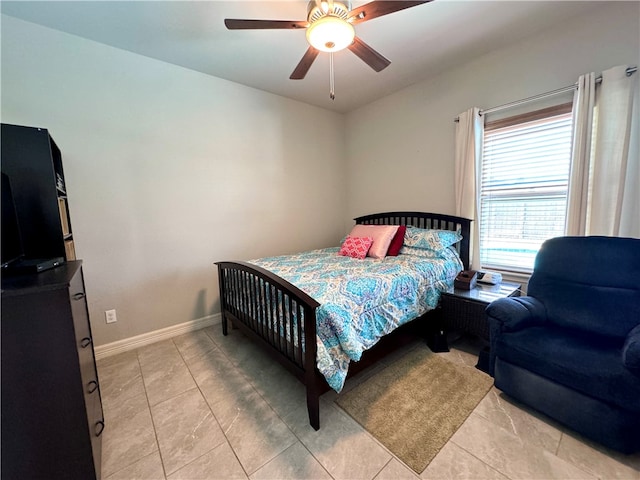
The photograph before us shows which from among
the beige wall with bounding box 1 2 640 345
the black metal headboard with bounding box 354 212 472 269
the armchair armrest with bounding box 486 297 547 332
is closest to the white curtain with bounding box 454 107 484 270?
the black metal headboard with bounding box 354 212 472 269

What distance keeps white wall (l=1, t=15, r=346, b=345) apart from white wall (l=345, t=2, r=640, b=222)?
104 centimetres

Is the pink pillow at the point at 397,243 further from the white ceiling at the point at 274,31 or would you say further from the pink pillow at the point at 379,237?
the white ceiling at the point at 274,31

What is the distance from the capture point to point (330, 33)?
1.58 m

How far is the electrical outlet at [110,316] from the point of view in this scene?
8.03 feet

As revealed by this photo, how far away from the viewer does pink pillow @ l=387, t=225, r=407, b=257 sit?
2861mm

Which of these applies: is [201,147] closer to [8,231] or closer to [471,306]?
[8,231]

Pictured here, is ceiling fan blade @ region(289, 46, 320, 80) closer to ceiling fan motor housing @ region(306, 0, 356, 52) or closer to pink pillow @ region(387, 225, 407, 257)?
ceiling fan motor housing @ region(306, 0, 356, 52)

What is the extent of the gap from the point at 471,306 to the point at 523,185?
4.31 ft

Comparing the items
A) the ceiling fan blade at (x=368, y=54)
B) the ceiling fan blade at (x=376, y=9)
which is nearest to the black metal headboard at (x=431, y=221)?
the ceiling fan blade at (x=368, y=54)

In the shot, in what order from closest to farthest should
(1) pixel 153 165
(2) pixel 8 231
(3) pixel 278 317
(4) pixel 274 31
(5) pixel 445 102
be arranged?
(2) pixel 8 231, (3) pixel 278 317, (4) pixel 274 31, (1) pixel 153 165, (5) pixel 445 102

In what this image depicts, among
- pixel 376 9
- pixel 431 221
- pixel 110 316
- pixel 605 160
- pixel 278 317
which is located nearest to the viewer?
pixel 376 9

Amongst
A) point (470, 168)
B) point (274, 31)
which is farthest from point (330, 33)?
point (470, 168)

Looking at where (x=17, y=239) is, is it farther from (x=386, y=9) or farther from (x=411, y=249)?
(x=411, y=249)

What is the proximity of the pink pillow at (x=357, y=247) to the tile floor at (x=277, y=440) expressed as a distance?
3.98 feet
